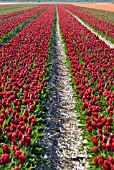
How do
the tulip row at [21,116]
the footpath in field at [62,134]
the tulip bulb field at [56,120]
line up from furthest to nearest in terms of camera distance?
the footpath in field at [62,134]
the tulip bulb field at [56,120]
the tulip row at [21,116]

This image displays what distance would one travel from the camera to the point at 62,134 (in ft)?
24.0

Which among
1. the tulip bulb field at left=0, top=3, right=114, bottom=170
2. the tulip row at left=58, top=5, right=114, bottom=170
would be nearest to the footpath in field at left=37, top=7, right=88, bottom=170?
the tulip bulb field at left=0, top=3, right=114, bottom=170

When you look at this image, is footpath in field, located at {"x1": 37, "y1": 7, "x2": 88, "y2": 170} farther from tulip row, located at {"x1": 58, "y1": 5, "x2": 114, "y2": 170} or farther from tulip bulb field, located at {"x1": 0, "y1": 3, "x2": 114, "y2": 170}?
tulip row, located at {"x1": 58, "y1": 5, "x2": 114, "y2": 170}

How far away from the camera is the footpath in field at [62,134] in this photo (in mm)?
6064

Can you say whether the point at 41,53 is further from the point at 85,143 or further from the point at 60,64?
the point at 85,143

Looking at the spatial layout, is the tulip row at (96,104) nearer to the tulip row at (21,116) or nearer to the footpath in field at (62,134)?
the footpath in field at (62,134)

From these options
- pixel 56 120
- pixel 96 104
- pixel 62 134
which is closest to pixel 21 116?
pixel 62 134

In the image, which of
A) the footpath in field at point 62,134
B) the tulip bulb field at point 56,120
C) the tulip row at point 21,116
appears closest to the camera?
the tulip row at point 21,116

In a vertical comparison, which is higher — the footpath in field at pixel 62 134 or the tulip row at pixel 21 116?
the tulip row at pixel 21 116

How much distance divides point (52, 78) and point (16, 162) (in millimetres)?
7273

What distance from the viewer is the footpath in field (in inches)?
239

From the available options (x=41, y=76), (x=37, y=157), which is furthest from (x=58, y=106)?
(x=37, y=157)

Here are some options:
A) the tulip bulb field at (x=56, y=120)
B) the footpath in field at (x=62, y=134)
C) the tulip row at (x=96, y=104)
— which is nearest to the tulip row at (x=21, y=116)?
the tulip bulb field at (x=56, y=120)

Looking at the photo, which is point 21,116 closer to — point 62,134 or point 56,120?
point 62,134
